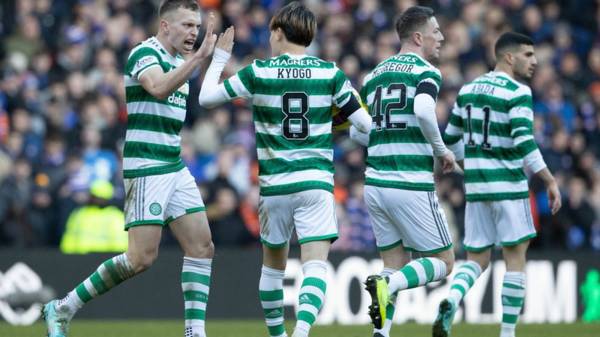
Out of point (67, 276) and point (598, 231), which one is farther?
point (598, 231)

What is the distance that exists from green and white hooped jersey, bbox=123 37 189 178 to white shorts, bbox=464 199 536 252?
117 inches

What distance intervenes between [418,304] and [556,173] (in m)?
4.04

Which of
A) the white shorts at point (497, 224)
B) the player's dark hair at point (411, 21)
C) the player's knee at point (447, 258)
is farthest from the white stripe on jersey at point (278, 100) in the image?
the white shorts at point (497, 224)

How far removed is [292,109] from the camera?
9875mm

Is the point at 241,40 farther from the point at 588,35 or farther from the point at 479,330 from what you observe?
the point at 479,330

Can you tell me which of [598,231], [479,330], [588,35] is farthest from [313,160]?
[588,35]

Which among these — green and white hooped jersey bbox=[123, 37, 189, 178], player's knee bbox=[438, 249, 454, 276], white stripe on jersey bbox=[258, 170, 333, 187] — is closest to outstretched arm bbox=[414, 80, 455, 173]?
player's knee bbox=[438, 249, 454, 276]

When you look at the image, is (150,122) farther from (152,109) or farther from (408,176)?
(408,176)

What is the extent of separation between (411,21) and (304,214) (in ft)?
6.14

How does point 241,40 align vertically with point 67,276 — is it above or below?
above

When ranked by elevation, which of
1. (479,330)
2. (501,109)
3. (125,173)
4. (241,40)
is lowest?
(479,330)

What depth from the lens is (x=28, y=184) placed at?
17656mm

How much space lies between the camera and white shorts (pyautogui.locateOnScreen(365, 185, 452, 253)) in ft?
34.5

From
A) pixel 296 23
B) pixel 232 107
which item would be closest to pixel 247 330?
pixel 296 23
